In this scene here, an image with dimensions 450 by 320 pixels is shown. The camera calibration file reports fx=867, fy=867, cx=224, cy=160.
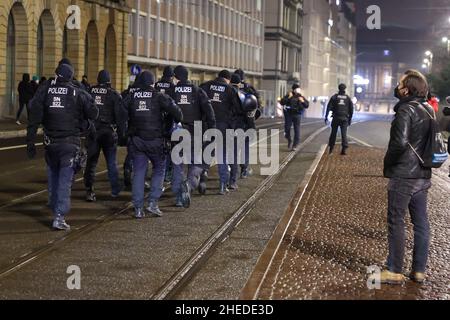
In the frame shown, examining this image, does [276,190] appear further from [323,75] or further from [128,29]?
[323,75]

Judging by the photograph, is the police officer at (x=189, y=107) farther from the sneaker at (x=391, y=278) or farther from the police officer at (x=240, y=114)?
the sneaker at (x=391, y=278)

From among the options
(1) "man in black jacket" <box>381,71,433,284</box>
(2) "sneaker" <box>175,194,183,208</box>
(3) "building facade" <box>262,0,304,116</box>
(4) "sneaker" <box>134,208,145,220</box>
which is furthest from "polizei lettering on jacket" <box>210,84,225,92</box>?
(3) "building facade" <box>262,0,304,116</box>

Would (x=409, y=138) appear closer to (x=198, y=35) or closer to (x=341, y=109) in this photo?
(x=341, y=109)

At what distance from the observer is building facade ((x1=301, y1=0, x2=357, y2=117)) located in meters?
113

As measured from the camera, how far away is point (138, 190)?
1098cm

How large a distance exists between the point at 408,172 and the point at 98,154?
239 inches

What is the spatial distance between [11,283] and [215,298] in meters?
1.75

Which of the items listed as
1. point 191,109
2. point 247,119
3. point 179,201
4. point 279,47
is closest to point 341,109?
point 247,119

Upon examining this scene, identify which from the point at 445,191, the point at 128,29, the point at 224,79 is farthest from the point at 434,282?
the point at 128,29

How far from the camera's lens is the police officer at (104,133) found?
12438mm

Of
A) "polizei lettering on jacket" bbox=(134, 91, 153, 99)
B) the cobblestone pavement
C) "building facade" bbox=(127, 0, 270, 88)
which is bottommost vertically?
the cobblestone pavement

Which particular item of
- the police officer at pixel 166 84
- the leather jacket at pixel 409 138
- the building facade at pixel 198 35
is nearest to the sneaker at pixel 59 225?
the police officer at pixel 166 84

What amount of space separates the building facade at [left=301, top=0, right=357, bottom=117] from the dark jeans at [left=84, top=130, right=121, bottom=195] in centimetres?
7854

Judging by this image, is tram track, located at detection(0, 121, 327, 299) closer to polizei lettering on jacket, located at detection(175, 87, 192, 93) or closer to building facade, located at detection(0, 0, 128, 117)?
polizei lettering on jacket, located at detection(175, 87, 192, 93)
